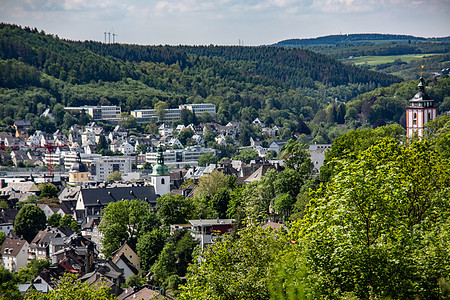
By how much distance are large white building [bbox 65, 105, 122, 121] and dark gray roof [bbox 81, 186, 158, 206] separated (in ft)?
309

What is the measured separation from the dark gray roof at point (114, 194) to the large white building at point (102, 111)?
94050 mm

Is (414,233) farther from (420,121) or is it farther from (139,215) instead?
(420,121)

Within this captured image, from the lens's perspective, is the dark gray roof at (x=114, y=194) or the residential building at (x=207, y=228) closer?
the residential building at (x=207, y=228)

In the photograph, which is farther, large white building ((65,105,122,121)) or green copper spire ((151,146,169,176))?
large white building ((65,105,122,121))

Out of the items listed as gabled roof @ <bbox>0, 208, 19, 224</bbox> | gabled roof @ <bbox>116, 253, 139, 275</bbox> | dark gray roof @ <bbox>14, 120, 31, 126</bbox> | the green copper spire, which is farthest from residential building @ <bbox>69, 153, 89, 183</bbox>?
gabled roof @ <bbox>116, 253, 139, 275</bbox>

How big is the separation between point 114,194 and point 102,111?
99932 mm

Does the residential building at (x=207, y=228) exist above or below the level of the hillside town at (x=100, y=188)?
above

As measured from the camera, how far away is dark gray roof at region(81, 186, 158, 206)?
8031cm

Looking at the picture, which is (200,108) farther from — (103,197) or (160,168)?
(103,197)

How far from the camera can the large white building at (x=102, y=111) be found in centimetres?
17623

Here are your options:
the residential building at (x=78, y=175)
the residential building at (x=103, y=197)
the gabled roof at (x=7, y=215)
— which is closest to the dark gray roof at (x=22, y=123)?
the residential building at (x=78, y=175)

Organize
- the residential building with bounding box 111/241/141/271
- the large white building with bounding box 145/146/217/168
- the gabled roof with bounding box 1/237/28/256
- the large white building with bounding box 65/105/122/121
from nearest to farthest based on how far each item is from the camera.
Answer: the residential building with bounding box 111/241/141/271
the gabled roof with bounding box 1/237/28/256
the large white building with bounding box 145/146/217/168
the large white building with bounding box 65/105/122/121

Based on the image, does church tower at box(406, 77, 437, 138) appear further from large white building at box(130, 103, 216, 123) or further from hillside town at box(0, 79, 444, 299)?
large white building at box(130, 103, 216, 123)

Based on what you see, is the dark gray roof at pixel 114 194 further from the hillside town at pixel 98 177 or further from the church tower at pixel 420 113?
the church tower at pixel 420 113
